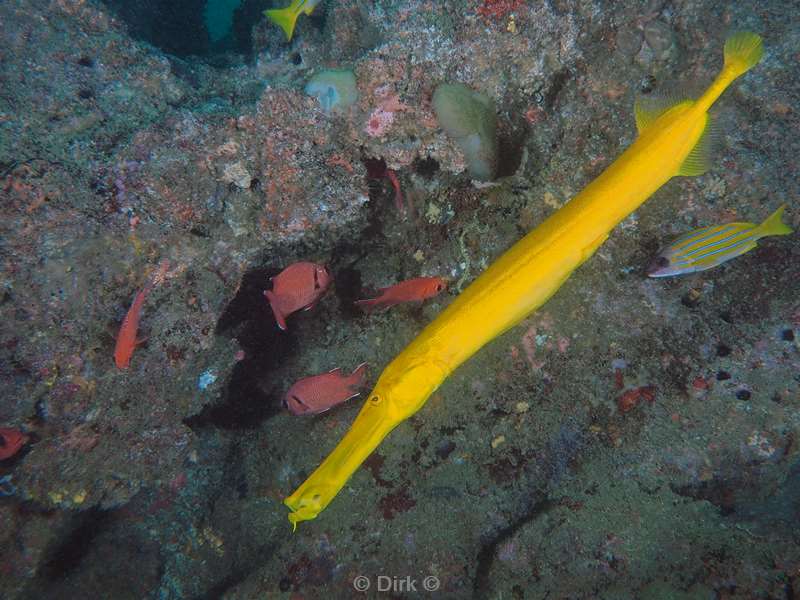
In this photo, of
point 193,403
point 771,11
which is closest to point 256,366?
point 193,403

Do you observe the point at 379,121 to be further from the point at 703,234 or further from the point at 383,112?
the point at 703,234

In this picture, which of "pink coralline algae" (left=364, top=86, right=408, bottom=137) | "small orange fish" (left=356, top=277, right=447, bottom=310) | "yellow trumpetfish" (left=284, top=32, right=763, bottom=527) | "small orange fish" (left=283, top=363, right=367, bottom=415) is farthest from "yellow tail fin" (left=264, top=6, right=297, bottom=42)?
"yellow trumpetfish" (left=284, top=32, right=763, bottom=527)

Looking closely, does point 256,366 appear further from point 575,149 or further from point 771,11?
point 771,11

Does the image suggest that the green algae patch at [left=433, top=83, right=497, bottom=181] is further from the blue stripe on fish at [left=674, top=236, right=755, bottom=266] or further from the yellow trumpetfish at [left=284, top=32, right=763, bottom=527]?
the blue stripe on fish at [left=674, top=236, right=755, bottom=266]

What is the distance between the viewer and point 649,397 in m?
3.24

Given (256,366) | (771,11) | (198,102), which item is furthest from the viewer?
(256,366)

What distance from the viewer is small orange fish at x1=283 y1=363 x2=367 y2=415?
11.8ft

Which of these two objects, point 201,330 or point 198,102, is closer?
point 201,330

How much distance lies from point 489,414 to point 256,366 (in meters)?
2.72

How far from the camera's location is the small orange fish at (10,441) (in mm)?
3290

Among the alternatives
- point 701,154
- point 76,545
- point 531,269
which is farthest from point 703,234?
point 76,545

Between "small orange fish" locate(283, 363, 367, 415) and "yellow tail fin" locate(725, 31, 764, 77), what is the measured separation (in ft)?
10.2

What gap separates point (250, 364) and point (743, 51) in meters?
4.81

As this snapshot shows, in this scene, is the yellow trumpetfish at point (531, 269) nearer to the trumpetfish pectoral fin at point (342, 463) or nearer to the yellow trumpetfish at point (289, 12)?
the trumpetfish pectoral fin at point (342, 463)
